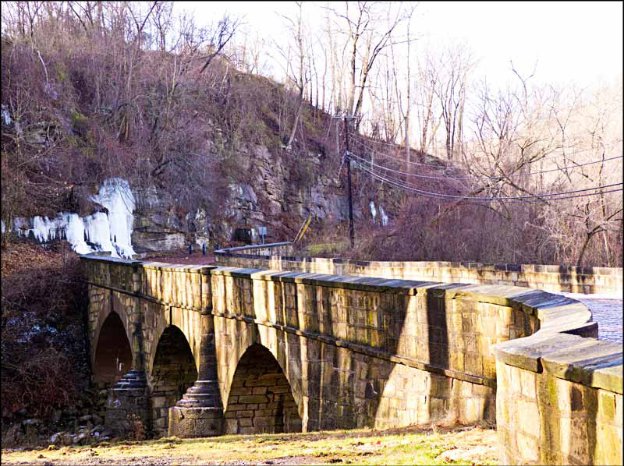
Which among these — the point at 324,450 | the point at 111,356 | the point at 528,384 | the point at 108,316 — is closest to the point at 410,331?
the point at 324,450

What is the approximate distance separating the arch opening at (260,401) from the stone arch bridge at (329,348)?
0.02 meters

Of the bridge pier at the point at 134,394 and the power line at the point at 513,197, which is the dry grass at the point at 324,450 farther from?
the power line at the point at 513,197

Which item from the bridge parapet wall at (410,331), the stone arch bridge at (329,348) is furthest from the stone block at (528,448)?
the bridge parapet wall at (410,331)

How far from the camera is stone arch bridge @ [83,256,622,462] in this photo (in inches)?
310

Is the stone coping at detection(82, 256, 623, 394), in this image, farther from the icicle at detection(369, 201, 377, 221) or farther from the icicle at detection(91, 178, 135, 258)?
the icicle at detection(369, 201, 377, 221)

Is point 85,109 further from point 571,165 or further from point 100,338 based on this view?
point 571,165

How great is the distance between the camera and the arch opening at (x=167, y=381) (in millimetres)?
22859

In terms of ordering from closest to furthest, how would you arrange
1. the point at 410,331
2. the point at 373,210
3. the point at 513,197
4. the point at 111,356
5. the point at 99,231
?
the point at 410,331 < the point at 513,197 < the point at 111,356 < the point at 99,231 < the point at 373,210

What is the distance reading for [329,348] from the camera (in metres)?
11.9

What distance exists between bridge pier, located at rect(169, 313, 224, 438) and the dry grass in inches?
134

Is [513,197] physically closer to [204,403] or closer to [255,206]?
[204,403]

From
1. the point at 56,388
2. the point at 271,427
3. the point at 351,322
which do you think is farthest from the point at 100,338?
the point at 351,322

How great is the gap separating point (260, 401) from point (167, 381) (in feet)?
21.4

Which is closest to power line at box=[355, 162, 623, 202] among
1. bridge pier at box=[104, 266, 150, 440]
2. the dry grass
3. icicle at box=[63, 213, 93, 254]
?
the dry grass
